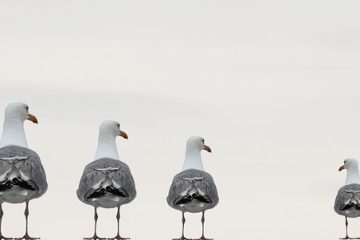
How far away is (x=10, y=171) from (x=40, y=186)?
56.8 inches

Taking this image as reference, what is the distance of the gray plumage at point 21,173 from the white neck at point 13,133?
2.98 feet

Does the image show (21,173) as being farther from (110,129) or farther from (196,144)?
(196,144)

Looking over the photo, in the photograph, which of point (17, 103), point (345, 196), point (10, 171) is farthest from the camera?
point (345, 196)

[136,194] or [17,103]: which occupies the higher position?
[17,103]

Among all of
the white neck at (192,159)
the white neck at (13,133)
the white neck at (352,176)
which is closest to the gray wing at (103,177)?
the white neck at (13,133)

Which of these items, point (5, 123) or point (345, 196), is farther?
point (345, 196)

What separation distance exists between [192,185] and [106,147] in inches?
150

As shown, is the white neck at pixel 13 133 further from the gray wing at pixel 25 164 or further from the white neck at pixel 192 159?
the white neck at pixel 192 159

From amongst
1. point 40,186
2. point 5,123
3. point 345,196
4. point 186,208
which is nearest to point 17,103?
point 5,123

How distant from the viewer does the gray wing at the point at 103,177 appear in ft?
171

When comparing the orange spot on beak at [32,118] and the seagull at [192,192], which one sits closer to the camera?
the orange spot on beak at [32,118]

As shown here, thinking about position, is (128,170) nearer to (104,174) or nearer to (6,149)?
(104,174)

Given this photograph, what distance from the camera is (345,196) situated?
6116 cm

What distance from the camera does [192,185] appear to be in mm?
54875
